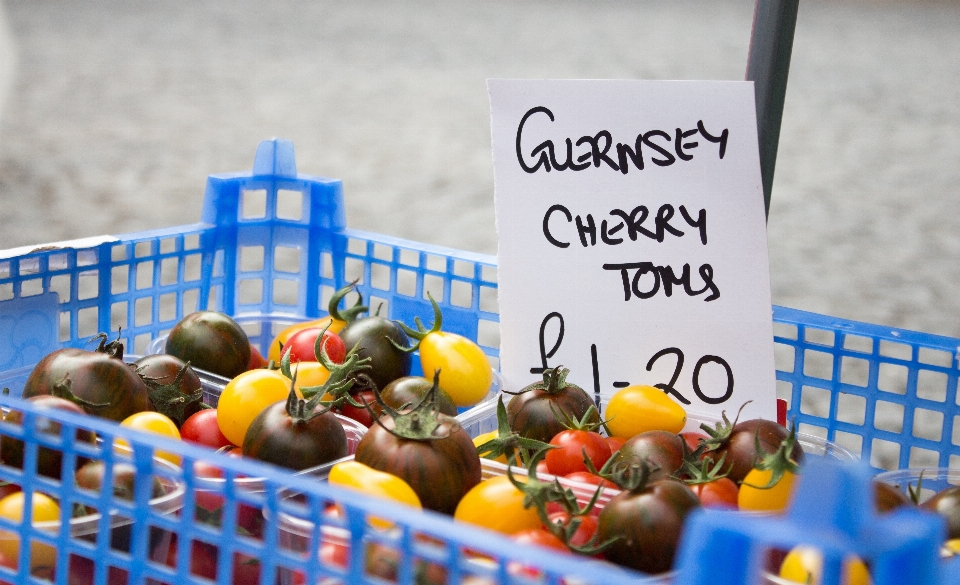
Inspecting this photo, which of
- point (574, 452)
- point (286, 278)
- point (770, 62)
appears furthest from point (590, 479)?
point (286, 278)

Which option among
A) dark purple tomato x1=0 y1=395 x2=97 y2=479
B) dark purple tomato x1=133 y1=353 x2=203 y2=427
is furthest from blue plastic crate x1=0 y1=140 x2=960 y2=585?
dark purple tomato x1=0 y1=395 x2=97 y2=479

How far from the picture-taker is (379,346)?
1151 mm

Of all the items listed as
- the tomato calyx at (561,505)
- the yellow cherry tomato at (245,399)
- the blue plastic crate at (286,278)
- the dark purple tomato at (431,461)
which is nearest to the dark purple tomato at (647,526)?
the tomato calyx at (561,505)

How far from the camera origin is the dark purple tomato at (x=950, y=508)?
0.78 meters

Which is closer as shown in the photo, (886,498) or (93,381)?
(886,498)

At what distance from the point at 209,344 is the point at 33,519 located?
445mm

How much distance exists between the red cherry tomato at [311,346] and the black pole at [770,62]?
1.58ft

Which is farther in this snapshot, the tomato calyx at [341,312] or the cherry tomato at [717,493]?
the tomato calyx at [341,312]

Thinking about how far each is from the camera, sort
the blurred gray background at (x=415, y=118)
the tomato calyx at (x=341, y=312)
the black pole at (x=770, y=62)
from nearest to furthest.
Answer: the black pole at (x=770, y=62) < the tomato calyx at (x=341, y=312) < the blurred gray background at (x=415, y=118)

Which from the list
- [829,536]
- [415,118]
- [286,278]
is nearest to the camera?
[829,536]

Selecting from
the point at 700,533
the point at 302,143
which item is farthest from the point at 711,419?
the point at 302,143

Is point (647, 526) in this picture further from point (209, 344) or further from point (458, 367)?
point (209, 344)

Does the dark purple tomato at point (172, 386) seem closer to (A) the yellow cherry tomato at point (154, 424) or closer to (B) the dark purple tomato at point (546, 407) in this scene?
(A) the yellow cherry tomato at point (154, 424)

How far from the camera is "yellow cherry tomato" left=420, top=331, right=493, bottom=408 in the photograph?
1.14 metres
